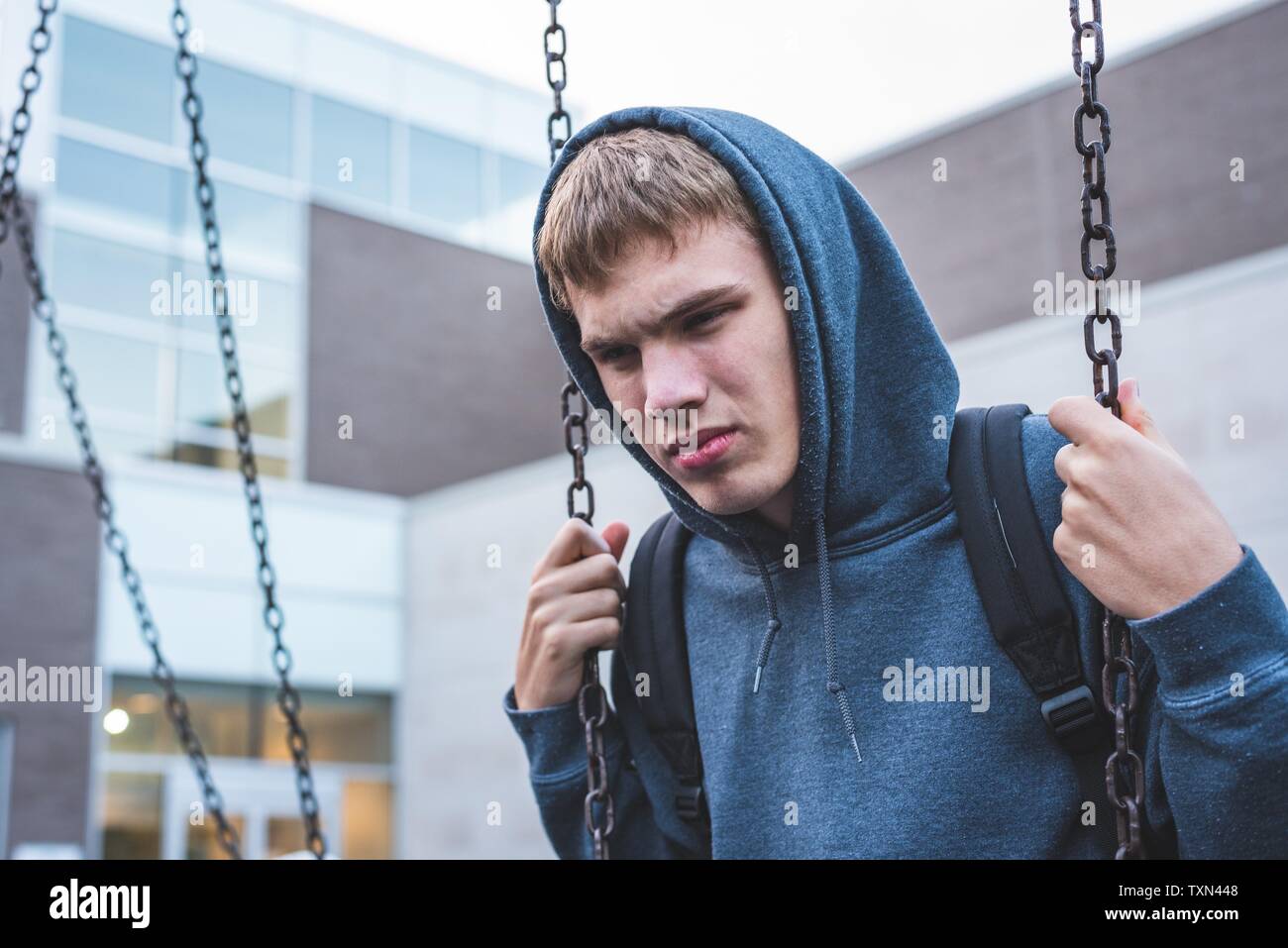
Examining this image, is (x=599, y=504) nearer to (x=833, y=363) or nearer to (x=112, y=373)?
(x=112, y=373)

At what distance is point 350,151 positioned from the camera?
64.9 ft

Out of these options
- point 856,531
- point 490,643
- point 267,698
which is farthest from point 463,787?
point 856,531

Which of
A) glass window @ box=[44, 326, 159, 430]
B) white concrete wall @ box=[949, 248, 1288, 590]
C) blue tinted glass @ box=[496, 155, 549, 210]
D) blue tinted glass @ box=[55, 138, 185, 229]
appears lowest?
white concrete wall @ box=[949, 248, 1288, 590]

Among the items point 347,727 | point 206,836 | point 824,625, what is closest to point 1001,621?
point 824,625

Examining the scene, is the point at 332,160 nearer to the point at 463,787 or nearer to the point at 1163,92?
the point at 463,787

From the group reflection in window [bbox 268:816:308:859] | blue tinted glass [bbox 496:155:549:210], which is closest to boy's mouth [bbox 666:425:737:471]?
reflection in window [bbox 268:816:308:859]

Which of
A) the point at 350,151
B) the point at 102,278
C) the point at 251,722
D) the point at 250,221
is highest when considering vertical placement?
the point at 350,151

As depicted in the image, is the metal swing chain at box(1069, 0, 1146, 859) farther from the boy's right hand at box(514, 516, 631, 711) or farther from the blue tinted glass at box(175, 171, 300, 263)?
the blue tinted glass at box(175, 171, 300, 263)

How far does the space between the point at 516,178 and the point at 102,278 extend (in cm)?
715

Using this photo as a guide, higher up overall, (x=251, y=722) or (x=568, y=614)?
(x=251, y=722)

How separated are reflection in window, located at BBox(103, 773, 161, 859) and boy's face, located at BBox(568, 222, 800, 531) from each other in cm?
1383

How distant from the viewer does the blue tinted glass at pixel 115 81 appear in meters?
16.9

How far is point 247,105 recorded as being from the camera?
18391mm

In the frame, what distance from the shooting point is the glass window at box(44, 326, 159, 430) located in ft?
52.3
